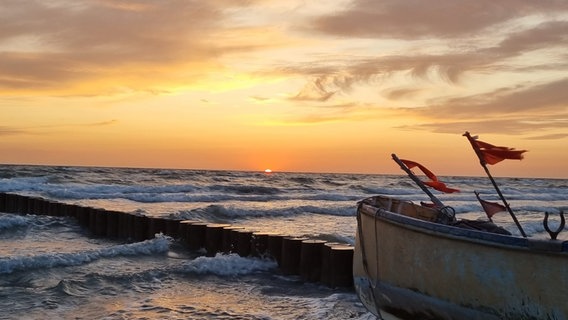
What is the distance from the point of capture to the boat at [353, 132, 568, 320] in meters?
5.80

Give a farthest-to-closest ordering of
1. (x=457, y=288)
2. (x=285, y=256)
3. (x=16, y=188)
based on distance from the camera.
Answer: (x=16, y=188) < (x=285, y=256) < (x=457, y=288)

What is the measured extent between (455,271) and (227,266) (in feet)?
23.6

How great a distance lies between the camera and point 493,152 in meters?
7.71

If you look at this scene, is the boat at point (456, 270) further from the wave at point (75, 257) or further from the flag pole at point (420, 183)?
the wave at point (75, 257)

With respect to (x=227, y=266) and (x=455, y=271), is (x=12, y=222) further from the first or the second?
(x=455, y=271)

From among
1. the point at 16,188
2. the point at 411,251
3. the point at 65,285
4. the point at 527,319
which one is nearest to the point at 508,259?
the point at 527,319

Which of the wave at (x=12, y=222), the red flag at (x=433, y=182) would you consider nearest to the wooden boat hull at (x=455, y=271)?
the red flag at (x=433, y=182)

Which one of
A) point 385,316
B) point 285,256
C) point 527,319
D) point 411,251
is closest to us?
point 527,319

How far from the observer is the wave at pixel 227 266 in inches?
504

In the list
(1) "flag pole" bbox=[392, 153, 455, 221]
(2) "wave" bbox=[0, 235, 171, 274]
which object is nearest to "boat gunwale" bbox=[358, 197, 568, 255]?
(1) "flag pole" bbox=[392, 153, 455, 221]

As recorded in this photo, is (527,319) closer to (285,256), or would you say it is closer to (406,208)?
(406,208)

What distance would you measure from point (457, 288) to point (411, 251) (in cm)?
67

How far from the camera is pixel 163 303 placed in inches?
400

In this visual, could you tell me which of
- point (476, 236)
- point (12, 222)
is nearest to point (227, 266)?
point (476, 236)
